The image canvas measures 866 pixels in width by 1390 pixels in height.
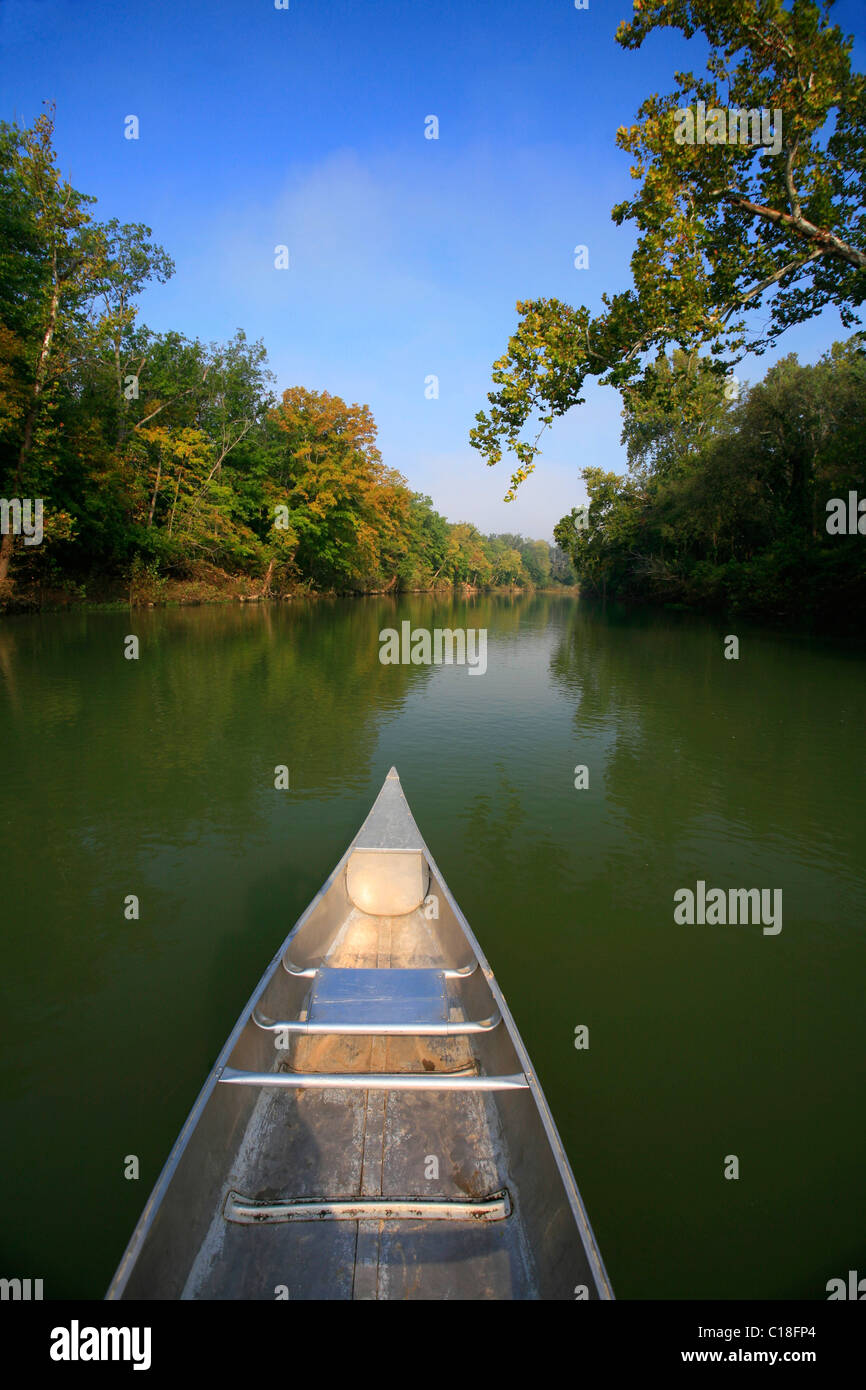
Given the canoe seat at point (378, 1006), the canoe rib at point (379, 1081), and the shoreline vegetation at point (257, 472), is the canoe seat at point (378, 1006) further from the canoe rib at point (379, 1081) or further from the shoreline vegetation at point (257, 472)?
the shoreline vegetation at point (257, 472)

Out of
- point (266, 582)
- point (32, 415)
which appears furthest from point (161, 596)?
point (32, 415)

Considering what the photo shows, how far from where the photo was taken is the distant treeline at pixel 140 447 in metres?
22.7

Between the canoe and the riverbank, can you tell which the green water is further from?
the riverbank

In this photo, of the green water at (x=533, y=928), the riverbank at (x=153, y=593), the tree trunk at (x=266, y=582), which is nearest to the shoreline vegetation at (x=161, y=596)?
the riverbank at (x=153, y=593)

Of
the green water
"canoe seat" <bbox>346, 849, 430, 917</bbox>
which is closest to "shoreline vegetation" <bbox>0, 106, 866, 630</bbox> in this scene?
the green water

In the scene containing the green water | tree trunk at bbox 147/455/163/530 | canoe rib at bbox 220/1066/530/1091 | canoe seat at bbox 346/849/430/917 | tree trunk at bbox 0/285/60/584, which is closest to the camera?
canoe rib at bbox 220/1066/530/1091

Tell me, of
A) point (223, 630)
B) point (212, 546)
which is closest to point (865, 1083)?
point (223, 630)

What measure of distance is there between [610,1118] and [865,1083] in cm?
179

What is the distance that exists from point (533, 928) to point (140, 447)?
35906mm

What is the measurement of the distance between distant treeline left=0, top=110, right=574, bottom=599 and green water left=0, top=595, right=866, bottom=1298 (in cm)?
1619

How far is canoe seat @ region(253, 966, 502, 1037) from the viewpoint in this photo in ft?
10.2
